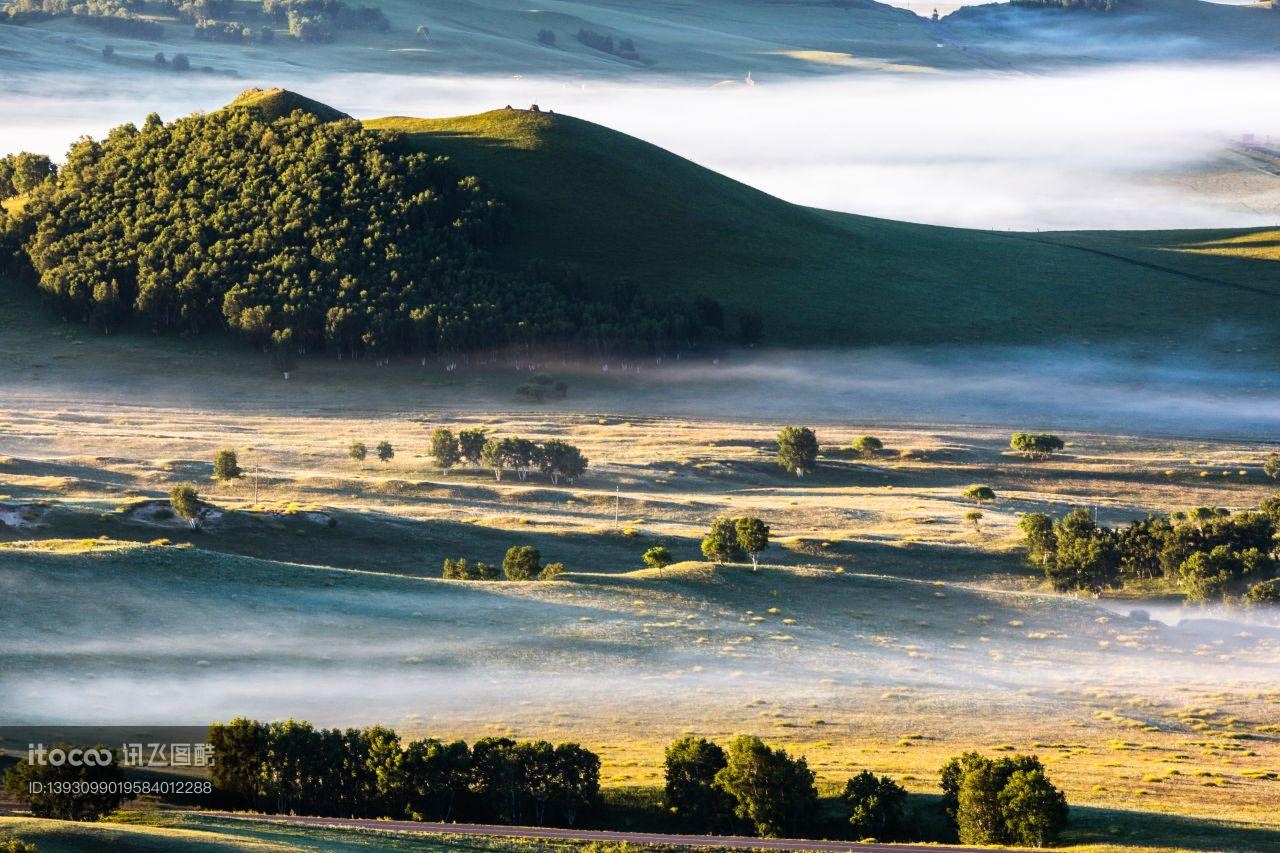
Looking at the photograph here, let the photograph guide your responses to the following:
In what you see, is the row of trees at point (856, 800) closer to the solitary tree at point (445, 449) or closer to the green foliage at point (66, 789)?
the green foliage at point (66, 789)

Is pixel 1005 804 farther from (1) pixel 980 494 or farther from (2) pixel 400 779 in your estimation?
(1) pixel 980 494

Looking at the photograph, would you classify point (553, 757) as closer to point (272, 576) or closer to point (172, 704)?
point (172, 704)

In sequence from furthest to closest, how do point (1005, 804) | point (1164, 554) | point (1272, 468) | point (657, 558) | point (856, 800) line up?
point (1272, 468)
point (1164, 554)
point (657, 558)
point (856, 800)
point (1005, 804)

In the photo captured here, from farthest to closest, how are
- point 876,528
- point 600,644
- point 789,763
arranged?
point 876,528 < point 600,644 < point 789,763

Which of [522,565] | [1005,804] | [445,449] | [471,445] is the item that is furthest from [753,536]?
[1005,804]

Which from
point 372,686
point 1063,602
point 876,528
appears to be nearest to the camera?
point 372,686

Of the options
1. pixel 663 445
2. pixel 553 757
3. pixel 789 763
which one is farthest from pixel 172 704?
pixel 663 445

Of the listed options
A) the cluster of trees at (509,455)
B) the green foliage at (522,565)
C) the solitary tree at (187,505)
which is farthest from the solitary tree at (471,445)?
the green foliage at (522,565)
